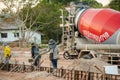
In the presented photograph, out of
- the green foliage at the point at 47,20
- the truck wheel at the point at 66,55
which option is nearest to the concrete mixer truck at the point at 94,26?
the truck wheel at the point at 66,55

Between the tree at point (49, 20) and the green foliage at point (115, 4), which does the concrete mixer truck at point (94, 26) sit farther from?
the tree at point (49, 20)

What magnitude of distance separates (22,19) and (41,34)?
34.0 ft

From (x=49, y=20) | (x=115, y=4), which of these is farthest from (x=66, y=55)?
(x=49, y=20)

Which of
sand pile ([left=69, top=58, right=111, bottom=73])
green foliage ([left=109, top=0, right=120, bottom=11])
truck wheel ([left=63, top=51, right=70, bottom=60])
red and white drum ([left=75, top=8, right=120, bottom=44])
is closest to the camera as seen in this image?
sand pile ([left=69, top=58, right=111, bottom=73])

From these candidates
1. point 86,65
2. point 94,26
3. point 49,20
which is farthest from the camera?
point 49,20

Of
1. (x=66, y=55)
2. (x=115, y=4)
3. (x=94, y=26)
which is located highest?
(x=115, y=4)

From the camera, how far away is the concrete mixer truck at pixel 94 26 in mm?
18556

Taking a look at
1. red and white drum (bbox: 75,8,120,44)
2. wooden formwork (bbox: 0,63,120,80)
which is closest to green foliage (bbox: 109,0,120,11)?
red and white drum (bbox: 75,8,120,44)

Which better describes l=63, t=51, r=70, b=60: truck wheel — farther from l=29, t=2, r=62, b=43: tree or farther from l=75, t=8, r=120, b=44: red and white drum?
l=29, t=2, r=62, b=43: tree

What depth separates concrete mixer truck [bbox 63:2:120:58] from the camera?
1856 cm

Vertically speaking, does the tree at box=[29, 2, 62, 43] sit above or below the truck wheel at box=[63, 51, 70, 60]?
above

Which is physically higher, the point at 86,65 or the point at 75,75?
the point at 86,65

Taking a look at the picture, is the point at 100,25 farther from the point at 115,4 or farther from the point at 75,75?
the point at 115,4

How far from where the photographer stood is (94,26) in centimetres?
1981
